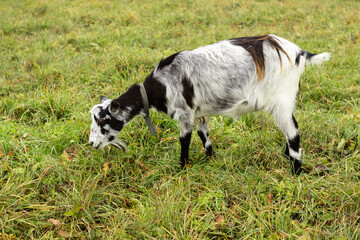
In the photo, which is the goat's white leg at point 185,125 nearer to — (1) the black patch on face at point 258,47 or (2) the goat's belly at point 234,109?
(2) the goat's belly at point 234,109

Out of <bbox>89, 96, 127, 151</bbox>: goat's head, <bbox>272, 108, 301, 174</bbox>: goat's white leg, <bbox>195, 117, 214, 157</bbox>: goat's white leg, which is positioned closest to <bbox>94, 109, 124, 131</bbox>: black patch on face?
<bbox>89, 96, 127, 151</bbox>: goat's head

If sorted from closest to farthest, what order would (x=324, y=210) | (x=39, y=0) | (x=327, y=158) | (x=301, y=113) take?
(x=324, y=210) → (x=327, y=158) → (x=301, y=113) → (x=39, y=0)

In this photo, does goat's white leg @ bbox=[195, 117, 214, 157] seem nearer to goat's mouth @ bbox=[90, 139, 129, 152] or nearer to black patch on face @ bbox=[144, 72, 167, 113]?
black patch on face @ bbox=[144, 72, 167, 113]

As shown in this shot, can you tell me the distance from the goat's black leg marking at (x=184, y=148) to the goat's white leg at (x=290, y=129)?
38.9 inches

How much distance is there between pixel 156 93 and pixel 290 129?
1.49 meters

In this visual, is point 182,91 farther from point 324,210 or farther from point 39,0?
point 39,0

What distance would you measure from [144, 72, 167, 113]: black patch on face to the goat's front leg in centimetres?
25

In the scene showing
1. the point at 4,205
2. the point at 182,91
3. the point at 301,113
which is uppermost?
the point at 182,91

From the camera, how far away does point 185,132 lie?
139 inches

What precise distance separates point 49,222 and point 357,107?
4371 mm

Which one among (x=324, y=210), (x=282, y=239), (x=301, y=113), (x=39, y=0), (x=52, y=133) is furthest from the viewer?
(x=39, y=0)

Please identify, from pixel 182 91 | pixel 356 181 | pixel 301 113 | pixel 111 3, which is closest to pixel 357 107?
pixel 301 113

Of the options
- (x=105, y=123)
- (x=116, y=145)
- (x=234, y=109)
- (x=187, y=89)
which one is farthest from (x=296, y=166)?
(x=105, y=123)

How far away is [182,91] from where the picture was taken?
3371 mm
